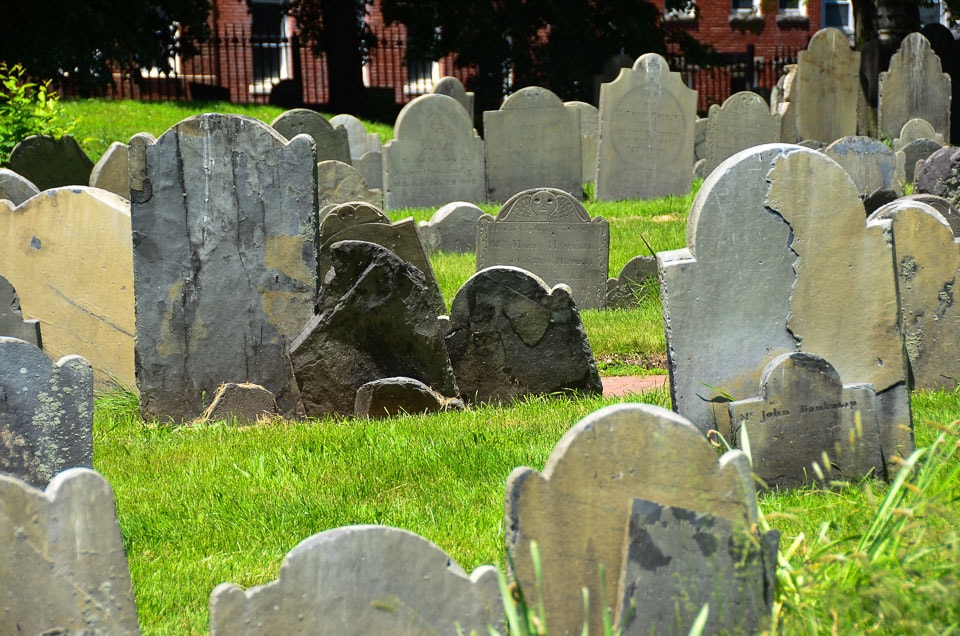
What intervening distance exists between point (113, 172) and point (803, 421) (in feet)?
25.3

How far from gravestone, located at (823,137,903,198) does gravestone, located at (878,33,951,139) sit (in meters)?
6.05

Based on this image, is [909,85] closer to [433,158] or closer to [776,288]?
[433,158]

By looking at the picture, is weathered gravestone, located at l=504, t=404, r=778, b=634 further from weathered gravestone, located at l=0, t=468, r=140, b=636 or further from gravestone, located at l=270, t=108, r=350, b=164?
gravestone, located at l=270, t=108, r=350, b=164

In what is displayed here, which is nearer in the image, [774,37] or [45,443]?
[45,443]

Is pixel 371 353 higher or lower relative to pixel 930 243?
lower

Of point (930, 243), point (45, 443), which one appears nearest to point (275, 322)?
point (45, 443)

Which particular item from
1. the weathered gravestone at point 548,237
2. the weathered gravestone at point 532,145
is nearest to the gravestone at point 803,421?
the weathered gravestone at point 548,237

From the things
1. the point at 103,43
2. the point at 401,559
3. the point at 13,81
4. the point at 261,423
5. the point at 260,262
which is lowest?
the point at 261,423

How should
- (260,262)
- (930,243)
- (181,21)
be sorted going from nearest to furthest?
(930,243)
(260,262)
(181,21)

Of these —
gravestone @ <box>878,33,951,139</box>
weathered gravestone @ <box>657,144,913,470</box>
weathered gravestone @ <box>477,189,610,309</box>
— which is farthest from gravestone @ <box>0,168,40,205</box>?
gravestone @ <box>878,33,951,139</box>

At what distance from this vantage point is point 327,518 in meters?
4.61

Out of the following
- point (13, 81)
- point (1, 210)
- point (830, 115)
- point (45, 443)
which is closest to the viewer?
point (45, 443)

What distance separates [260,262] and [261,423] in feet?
2.93

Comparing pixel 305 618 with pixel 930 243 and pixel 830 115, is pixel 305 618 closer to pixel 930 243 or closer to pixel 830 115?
pixel 930 243
